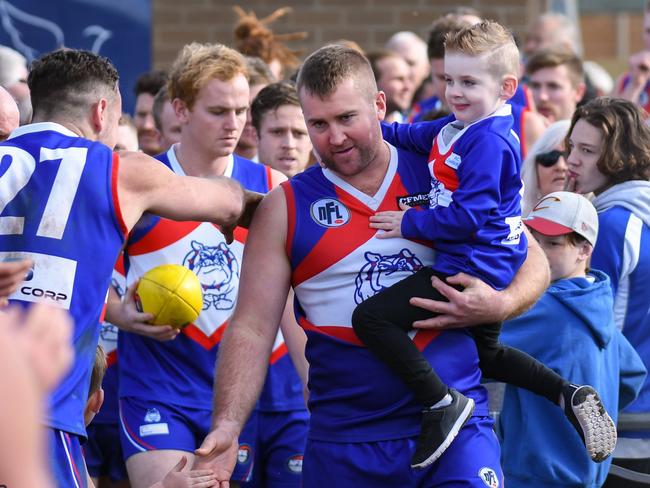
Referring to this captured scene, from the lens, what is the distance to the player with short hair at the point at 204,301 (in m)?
5.96

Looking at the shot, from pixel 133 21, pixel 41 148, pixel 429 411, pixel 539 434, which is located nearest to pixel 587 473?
pixel 539 434

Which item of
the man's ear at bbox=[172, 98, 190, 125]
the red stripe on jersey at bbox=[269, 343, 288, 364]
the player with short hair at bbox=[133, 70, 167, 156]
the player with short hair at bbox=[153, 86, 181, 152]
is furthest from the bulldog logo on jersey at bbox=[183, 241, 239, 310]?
the player with short hair at bbox=[133, 70, 167, 156]

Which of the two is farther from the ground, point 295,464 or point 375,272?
point 375,272

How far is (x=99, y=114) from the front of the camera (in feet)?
15.9

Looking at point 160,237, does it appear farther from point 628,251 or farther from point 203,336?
point 628,251

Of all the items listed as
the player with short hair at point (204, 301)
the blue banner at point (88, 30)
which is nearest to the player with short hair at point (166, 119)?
the player with short hair at point (204, 301)

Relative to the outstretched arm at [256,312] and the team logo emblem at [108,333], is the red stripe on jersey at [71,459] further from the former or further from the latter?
the team logo emblem at [108,333]

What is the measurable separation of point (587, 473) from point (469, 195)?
164 cm

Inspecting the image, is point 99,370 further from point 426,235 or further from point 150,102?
point 150,102

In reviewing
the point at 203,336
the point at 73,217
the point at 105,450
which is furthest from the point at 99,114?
the point at 105,450

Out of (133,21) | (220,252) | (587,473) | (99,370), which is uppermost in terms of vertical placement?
(133,21)

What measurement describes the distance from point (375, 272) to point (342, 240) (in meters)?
0.17

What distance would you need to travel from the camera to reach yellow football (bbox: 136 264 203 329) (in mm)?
5559

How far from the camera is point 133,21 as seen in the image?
9633 mm
